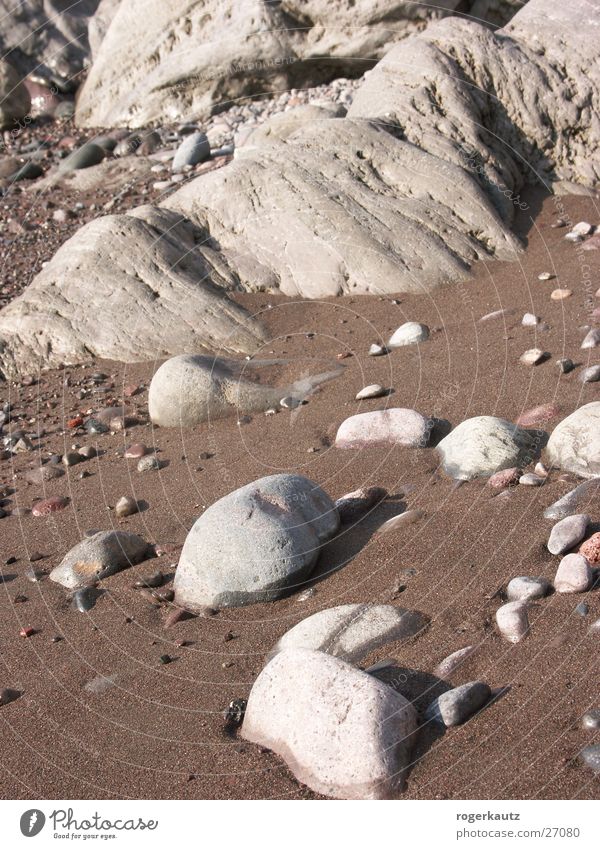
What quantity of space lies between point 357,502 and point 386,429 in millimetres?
649

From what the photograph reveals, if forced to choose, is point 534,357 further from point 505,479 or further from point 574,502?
point 574,502

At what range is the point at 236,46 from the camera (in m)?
11.2

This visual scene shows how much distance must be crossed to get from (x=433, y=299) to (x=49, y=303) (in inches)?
111

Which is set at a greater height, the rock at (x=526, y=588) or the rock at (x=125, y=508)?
the rock at (x=125, y=508)

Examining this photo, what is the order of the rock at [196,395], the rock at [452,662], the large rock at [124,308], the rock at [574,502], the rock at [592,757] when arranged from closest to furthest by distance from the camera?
the rock at [592,757] < the rock at [452,662] < the rock at [574,502] < the rock at [196,395] < the large rock at [124,308]

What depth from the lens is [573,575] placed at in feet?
11.8

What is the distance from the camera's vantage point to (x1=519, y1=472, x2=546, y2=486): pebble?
4.38 meters

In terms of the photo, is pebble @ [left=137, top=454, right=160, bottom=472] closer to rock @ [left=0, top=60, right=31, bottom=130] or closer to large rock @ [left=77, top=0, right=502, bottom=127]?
large rock @ [left=77, top=0, right=502, bottom=127]

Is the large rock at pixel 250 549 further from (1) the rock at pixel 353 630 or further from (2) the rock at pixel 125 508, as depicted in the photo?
(2) the rock at pixel 125 508

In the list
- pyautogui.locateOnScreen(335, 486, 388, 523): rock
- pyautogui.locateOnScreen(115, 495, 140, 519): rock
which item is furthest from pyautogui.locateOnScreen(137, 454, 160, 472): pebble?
pyautogui.locateOnScreen(335, 486, 388, 523): rock

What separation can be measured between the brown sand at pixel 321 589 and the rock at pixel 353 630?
0.07 metres

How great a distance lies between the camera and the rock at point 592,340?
5730mm
